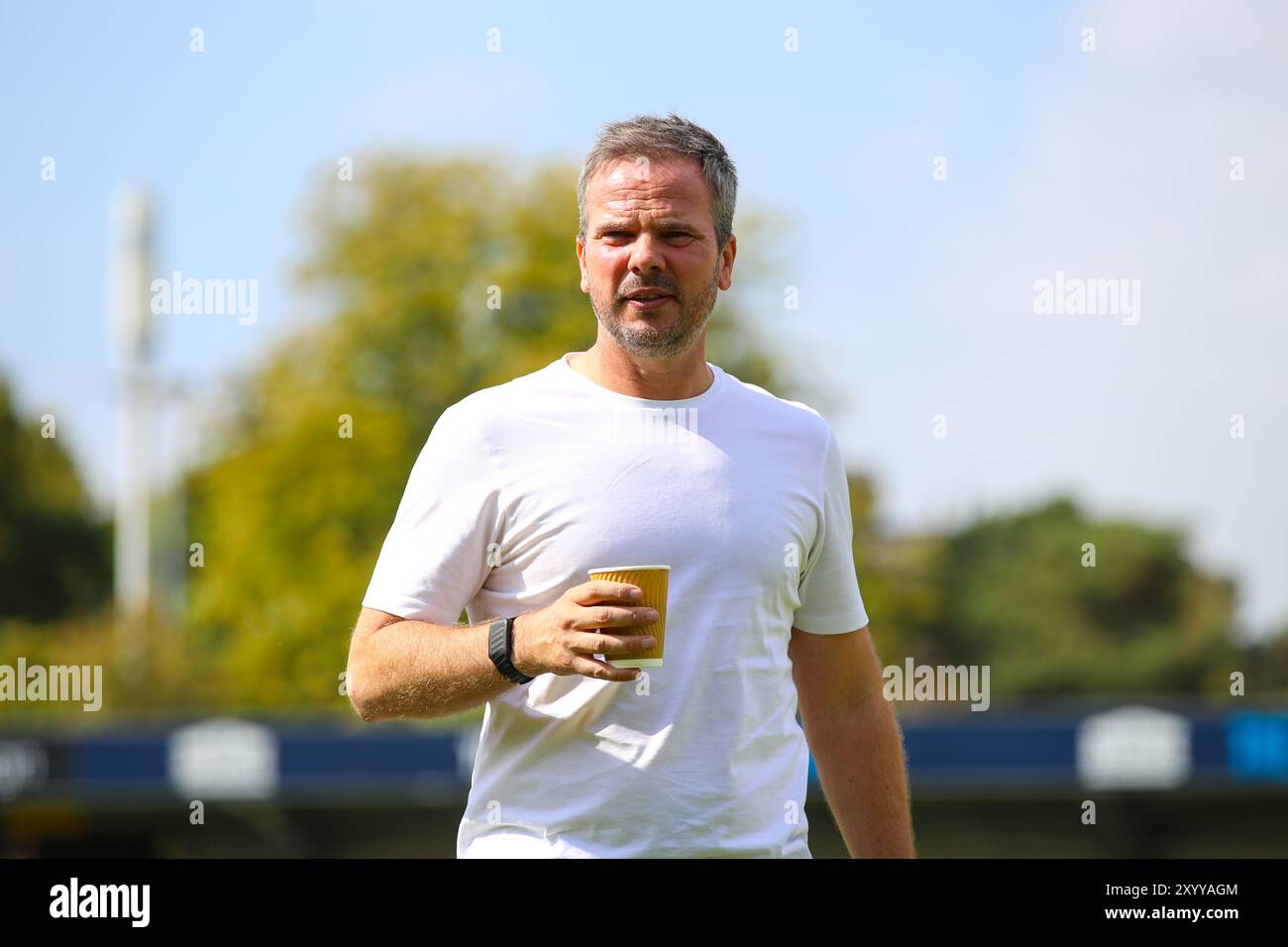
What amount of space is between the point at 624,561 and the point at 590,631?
248mm

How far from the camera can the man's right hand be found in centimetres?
282

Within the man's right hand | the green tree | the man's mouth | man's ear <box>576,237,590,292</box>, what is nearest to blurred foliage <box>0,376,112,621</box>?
the green tree

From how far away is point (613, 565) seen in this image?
3.05 meters

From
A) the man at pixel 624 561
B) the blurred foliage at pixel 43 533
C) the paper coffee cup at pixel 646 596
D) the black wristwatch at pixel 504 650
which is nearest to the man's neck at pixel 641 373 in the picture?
the man at pixel 624 561

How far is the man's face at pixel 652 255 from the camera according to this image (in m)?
3.16

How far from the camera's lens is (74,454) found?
3966 cm

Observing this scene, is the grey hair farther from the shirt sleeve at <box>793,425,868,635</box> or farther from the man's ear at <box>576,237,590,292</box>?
the shirt sleeve at <box>793,425,868,635</box>

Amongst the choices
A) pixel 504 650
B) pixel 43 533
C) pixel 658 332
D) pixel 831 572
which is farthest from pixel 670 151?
pixel 43 533

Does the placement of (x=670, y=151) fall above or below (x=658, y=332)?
above

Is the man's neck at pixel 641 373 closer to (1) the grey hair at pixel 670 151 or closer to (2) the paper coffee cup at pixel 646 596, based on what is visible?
(1) the grey hair at pixel 670 151

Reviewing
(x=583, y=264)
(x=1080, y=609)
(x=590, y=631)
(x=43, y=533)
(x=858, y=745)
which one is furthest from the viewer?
(x=1080, y=609)

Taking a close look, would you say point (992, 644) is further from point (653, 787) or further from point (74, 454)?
point (653, 787)

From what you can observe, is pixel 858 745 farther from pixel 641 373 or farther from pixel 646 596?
pixel 641 373
